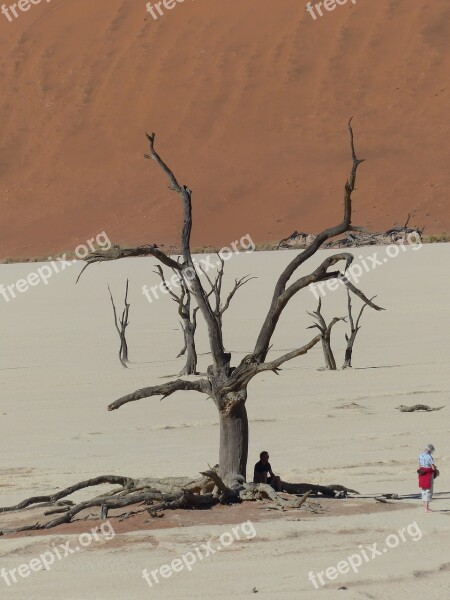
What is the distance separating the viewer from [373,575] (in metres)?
7.78

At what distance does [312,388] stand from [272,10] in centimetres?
5653

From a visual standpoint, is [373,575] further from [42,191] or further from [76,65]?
[76,65]

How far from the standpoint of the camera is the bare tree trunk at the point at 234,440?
989 cm

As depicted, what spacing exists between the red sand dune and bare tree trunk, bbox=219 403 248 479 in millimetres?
40751

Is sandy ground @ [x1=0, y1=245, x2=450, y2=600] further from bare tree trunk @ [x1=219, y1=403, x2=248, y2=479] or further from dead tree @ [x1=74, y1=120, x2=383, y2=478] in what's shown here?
dead tree @ [x1=74, y1=120, x2=383, y2=478]

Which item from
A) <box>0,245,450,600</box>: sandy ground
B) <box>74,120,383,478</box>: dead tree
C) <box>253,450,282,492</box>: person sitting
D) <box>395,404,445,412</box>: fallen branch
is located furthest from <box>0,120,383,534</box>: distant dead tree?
<box>395,404,445,412</box>: fallen branch

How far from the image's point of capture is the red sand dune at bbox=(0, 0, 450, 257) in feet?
187

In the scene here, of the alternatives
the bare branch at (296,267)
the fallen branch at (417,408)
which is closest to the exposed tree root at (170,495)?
the bare branch at (296,267)

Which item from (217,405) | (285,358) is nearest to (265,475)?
(217,405)

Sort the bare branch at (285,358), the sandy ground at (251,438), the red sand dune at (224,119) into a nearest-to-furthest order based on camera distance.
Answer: the sandy ground at (251,438) < the bare branch at (285,358) < the red sand dune at (224,119)

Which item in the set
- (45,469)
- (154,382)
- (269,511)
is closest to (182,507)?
(269,511)

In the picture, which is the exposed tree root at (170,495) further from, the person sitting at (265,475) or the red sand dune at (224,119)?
the red sand dune at (224,119)

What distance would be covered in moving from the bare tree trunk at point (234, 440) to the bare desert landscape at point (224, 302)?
2 centimetres

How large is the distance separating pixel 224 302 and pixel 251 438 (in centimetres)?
1767
